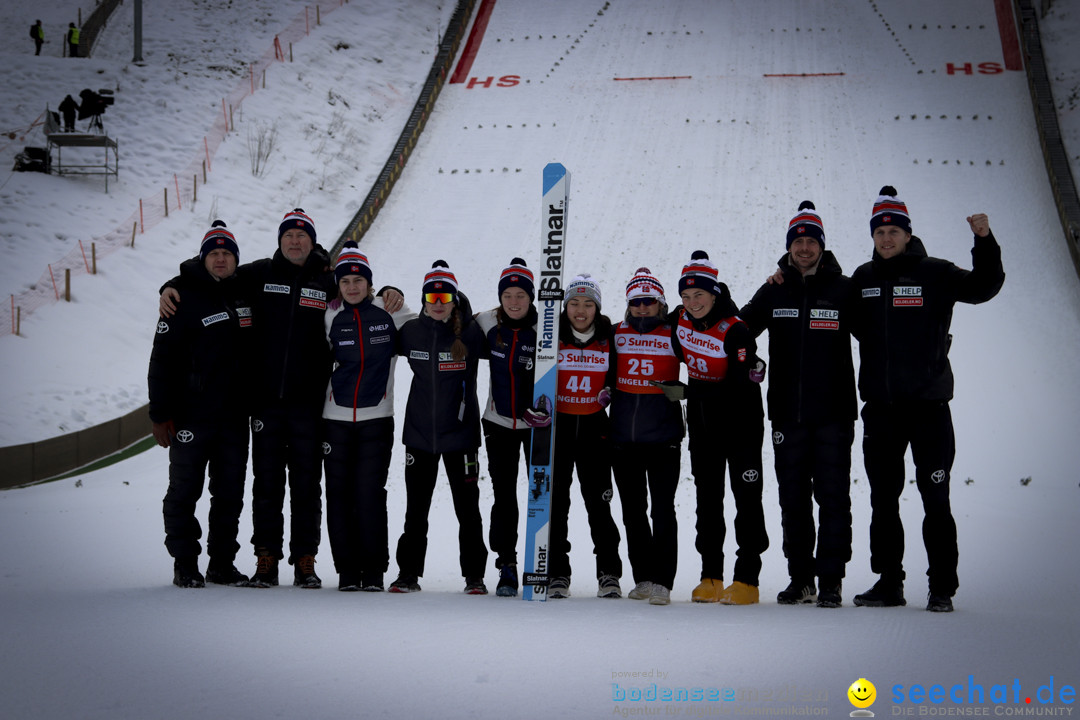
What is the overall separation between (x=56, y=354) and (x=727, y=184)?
896 cm

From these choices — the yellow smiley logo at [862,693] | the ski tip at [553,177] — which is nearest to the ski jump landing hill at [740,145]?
the ski tip at [553,177]

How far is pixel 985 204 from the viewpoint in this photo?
12062mm

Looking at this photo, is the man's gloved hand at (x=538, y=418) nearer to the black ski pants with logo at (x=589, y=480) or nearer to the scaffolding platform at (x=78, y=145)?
the black ski pants with logo at (x=589, y=480)

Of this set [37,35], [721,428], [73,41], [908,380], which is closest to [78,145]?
[73,41]

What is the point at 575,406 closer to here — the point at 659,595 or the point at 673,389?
the point at 673,389

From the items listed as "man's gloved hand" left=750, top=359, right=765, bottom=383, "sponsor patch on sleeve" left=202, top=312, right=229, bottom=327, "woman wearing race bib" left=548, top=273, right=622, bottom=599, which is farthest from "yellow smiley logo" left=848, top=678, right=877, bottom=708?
"sponsor patch on sleeve" left=202, top=312, right=229, bottom=327

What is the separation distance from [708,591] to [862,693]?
1.63 m

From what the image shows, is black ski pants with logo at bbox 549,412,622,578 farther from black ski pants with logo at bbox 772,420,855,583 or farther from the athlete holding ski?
black ski pants with logo at bbox 772,420,855,583

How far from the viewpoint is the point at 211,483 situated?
14.3 ft

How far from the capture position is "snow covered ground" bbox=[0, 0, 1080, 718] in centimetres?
260

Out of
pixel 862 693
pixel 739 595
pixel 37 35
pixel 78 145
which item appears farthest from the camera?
pixel 37 35

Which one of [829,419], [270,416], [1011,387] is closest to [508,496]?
[270,416]

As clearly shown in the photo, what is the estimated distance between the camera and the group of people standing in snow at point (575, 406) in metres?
3.93

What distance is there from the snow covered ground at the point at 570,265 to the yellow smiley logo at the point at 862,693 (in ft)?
0.13
